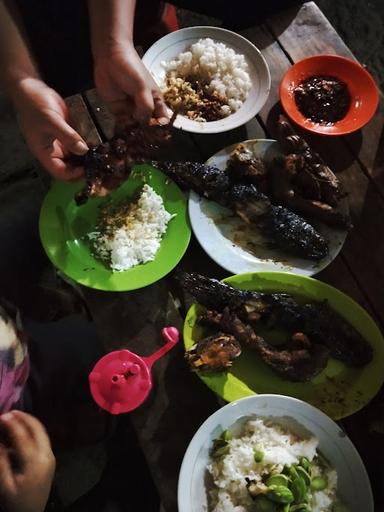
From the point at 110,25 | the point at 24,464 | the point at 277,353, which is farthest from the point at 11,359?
the point at 110,25

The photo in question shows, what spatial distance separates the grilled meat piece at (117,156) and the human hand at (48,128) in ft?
0.23

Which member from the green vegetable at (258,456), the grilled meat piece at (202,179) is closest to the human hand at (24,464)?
the green vegetable at (258,456)

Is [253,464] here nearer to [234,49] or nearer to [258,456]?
[258,456]

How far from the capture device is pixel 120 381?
5.95 feet

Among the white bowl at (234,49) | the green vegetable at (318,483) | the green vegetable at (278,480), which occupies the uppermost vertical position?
the white bowl at (234,49)

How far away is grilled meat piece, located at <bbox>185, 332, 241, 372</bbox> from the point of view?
186 cm

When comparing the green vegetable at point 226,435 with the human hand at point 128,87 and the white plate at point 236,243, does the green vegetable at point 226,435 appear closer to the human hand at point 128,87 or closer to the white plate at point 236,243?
the white plate at point 236,243

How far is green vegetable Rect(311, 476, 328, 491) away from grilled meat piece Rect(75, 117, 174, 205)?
1274 mm

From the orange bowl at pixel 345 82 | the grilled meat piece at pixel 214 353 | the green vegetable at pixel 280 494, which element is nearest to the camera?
the green vegetable at pixel 280 494

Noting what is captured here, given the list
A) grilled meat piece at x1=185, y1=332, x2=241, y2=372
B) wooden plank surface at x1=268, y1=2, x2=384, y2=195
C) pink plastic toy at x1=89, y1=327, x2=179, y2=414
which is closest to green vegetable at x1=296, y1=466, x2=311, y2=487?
grilled meat piece at x1=185, y1=332, x2=241, y2=372

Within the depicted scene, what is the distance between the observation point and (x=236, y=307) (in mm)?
1999

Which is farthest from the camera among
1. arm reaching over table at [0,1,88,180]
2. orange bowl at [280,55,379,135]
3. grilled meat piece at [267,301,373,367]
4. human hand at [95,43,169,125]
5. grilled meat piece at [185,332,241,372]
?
orange bowl at [280,55,379,135]

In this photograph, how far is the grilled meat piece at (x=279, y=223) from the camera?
2141mm

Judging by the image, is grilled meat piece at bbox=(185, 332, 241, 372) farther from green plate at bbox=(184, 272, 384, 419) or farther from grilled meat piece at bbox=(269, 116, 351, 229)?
grilled meat piece at bbox=(269, 116, 351, 229)
